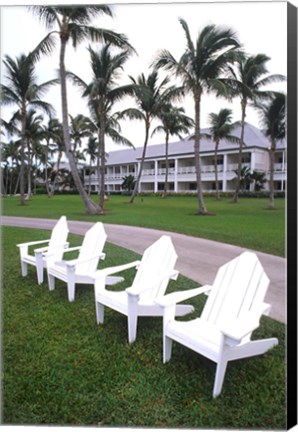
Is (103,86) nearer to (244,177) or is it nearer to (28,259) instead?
(244,177)

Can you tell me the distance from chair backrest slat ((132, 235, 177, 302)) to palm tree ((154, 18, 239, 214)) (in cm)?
43

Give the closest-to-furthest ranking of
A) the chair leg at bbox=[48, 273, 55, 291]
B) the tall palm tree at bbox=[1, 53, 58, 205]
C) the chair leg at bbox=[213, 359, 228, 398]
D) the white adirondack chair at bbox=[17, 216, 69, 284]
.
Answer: the chair leg at bbox=[213, 359, 228, 398]
the tall palm tree at bbox=[1, 53, 58, 205]
the white adirondack chair at bbox=[17, 216, 69, 284]
the chair leg at bbox=[48, 273, 55, 291]

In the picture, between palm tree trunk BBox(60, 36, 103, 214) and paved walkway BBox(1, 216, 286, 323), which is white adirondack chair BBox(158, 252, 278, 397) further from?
palm tree trunk BBox(60, 36, 103, 214)

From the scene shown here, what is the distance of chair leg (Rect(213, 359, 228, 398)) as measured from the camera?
153cm

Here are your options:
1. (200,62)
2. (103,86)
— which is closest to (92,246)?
(103,86)

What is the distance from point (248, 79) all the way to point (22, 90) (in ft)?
5.09

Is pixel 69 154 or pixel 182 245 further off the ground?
pixel 69 154

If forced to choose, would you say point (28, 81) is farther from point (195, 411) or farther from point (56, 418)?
point (195, 411)

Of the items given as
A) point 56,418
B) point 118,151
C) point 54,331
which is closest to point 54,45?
point 118,151

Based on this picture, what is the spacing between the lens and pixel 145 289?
1.95 m

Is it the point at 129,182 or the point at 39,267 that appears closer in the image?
the point at 129,182

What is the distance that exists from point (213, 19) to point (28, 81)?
128cm

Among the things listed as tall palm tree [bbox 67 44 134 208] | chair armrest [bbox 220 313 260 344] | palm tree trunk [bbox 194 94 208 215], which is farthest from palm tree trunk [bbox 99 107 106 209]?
chair armrest [bbox 220 313 260 344]

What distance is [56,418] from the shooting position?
1.71 metres
